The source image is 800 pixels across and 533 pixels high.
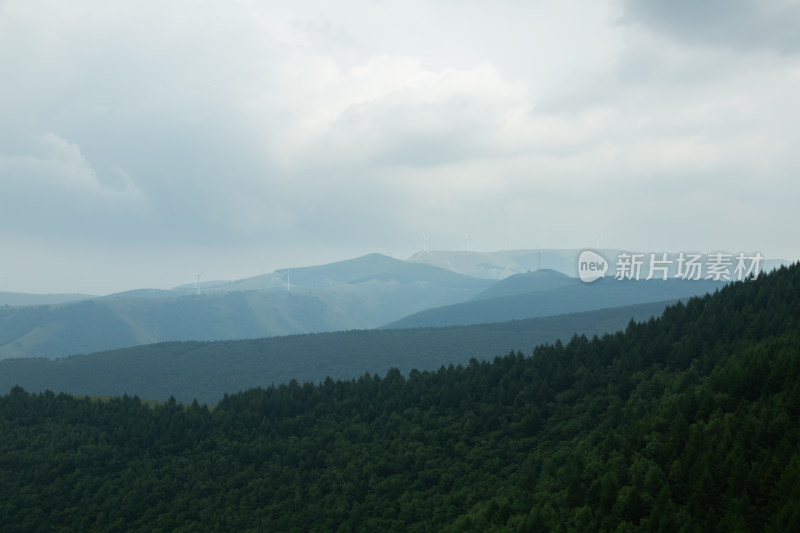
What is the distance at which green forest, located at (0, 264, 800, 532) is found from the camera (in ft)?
260

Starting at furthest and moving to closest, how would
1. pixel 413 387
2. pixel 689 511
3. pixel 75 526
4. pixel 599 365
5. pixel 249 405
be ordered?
pixel 249 405 → pixel 413 387 → pixel 599 365 → pixel 75 526 → pixel 689 511

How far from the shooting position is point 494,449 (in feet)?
458

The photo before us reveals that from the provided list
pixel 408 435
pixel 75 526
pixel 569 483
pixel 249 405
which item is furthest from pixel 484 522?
pixel 249 405

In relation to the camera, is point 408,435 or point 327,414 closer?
point 408,435

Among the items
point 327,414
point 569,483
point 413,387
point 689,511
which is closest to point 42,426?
point 327,414

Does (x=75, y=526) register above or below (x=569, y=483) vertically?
below

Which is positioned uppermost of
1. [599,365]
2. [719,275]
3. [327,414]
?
[719,275]

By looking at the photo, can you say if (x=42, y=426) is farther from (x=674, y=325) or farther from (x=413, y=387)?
(x=674, y=325)

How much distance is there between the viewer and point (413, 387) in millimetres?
185500

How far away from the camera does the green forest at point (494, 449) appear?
79.2 metres

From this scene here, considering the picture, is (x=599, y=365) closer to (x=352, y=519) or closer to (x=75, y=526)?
(x=352, y=519)

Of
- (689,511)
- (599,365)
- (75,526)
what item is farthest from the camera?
(599,365)

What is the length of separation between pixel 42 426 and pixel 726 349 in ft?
539

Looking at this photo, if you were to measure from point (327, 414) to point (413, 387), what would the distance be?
2213cm
